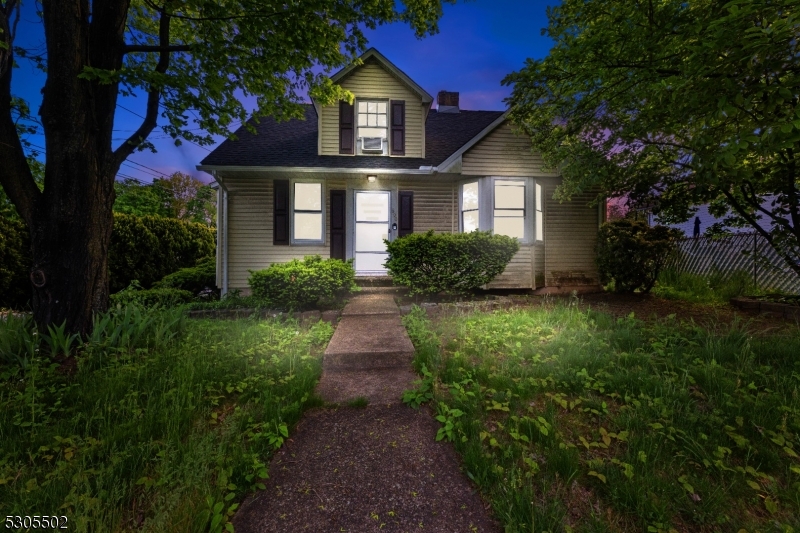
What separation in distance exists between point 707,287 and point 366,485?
8.54m

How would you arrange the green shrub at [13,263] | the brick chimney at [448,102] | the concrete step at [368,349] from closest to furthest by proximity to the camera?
the concrete step at [368,349] < the green shrub at [13,263] < the brick chimney at [448,102]

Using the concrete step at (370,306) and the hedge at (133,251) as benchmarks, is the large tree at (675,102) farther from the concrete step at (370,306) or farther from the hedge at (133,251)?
the hedge at (133,251)

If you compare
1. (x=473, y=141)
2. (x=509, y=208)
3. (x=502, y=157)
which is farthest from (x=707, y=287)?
(x=473, y=141)

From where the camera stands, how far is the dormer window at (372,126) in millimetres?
8828

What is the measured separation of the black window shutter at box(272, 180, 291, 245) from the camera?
8.22m

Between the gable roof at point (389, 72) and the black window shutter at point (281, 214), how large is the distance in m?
3.06

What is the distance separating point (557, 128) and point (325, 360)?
6.21 metres

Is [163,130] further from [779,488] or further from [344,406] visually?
[779,488]

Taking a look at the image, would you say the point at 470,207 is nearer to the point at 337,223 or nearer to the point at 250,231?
the point at 337,223

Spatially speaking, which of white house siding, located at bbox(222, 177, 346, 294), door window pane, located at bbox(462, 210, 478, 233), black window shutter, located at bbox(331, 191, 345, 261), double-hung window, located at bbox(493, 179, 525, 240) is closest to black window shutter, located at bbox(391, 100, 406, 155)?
black window shutter, located at bbox(331, 191, 345, 261)

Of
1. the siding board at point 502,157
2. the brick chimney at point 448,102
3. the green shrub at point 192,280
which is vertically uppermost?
the brick chimney at point 448,102

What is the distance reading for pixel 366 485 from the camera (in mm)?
1796

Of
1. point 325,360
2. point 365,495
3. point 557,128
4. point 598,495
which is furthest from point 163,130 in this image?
point 557,128

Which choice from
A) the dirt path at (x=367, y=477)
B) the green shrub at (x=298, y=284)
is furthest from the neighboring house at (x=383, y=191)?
the dirt path at (x=367, y=477)
